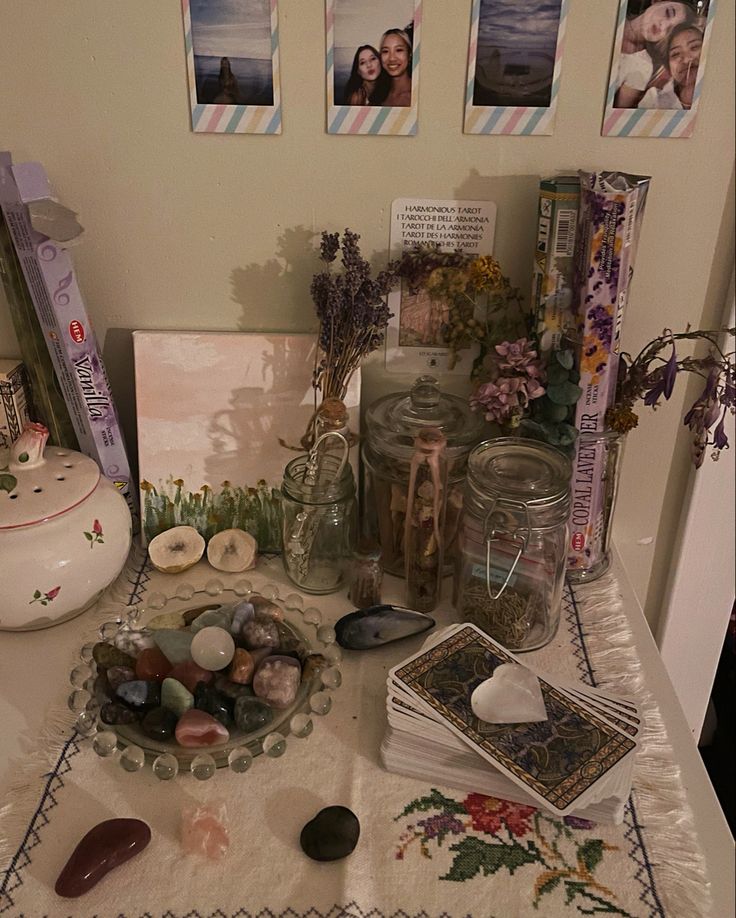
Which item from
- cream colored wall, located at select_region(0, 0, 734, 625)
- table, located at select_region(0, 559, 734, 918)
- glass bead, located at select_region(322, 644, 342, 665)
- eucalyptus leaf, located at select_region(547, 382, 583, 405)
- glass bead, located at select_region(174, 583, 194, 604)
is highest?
cream colored wall, located at select_region(0, 0, 734, 625)

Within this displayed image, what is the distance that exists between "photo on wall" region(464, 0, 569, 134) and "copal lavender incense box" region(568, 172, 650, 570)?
11 centimetres

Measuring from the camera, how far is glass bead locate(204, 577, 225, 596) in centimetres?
104

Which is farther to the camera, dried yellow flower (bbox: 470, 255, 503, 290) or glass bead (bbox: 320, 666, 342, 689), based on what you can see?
dried yellow flower (bbox: 470, 255, 503, 290)

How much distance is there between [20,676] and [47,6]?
0.77 meters

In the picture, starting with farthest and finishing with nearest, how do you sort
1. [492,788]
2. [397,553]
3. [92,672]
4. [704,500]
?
[704,500], [397,553], [92,672], [492,788]

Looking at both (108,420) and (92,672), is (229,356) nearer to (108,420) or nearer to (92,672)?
(108,420)

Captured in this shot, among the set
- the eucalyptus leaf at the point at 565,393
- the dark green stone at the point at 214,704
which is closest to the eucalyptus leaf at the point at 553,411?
the eucalyptus leaf at the point at 565,393

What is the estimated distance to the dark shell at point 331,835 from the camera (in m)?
0.76

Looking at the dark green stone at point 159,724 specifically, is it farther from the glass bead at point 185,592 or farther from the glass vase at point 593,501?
the glass vase at point 593,501

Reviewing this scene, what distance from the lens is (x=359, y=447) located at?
3.76ft

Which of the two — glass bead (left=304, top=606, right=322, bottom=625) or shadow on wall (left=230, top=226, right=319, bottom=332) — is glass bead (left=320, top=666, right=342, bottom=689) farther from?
shadow on wall (left=230, top=226, right=319, bottom=332)

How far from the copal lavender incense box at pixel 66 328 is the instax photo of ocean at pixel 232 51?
0.77 ft

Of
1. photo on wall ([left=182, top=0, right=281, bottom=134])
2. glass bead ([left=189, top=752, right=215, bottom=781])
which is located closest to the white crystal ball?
glass bead ([left=189, top=752, right=215, bottom=781])

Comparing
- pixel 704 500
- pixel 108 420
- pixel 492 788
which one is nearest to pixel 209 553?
pixel 108 420
